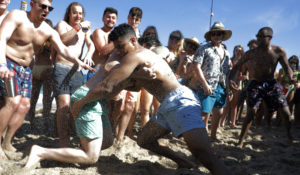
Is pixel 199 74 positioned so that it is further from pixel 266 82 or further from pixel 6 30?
pixel 6 30

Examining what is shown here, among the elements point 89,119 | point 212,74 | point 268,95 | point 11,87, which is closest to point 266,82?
point 268,95

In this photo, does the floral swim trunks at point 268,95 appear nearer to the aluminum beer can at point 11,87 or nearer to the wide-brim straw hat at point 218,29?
the wide-brim straw hat at point 218,29

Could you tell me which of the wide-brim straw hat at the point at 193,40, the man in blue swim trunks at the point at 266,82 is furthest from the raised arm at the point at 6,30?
the man in blue swim trunks at the point at 266,82

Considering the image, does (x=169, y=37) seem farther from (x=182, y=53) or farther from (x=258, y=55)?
(x=258, y=55)

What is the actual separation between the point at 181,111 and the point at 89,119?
3.21 ft

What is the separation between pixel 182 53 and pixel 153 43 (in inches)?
Answer: 41.4

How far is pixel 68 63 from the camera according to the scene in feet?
12.6

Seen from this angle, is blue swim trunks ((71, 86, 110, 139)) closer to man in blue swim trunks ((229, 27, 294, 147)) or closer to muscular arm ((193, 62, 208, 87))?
muscular arm ((193, 62, 208, 87))

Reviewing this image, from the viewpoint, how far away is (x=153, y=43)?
448cm

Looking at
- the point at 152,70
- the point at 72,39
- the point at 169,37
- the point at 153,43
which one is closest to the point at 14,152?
the point at 72,39

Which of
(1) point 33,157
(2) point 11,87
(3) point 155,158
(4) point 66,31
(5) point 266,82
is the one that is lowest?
(3) point 155,158

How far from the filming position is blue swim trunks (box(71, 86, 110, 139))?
9.39 feet

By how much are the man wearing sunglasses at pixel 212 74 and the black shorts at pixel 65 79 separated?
6.37 feet

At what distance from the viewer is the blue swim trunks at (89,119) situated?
113 inches
